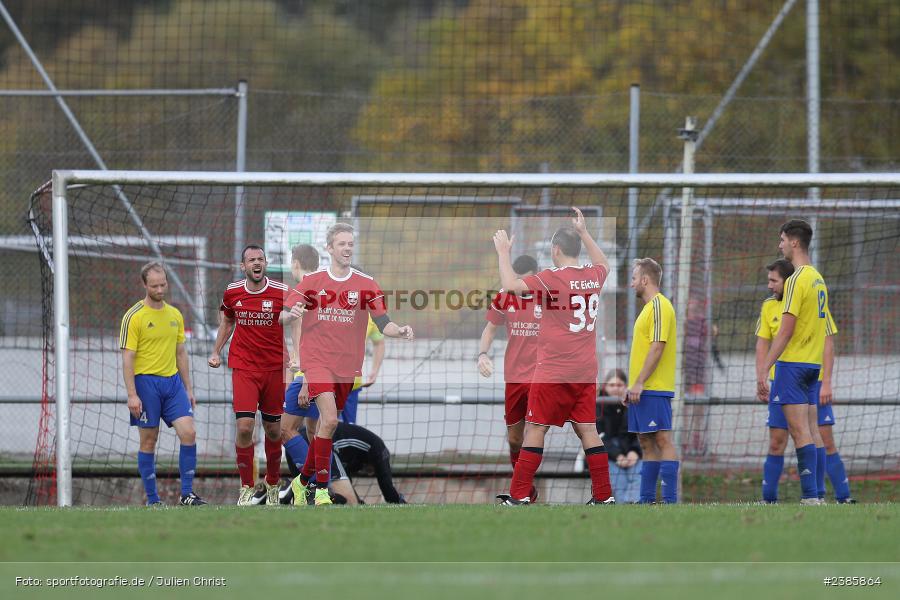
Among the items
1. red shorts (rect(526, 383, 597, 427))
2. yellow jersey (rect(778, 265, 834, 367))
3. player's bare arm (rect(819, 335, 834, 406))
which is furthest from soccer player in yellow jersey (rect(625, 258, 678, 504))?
player's bare arm (rect(819, 335, 834, 406))

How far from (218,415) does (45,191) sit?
9.63 feet

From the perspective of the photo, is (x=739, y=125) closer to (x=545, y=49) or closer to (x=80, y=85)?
(x=545, y=49)

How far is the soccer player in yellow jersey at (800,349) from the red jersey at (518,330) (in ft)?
5.63

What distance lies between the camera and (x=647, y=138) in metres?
15.7

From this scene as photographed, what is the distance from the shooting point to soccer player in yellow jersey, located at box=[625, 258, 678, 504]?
324 inches

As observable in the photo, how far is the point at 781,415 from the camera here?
849 centimetres

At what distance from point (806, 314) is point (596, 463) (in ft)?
6.21

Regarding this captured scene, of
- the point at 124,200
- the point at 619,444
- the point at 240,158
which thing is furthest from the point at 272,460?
the point at 619,444

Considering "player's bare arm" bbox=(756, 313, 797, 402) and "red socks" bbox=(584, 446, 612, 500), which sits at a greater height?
"player's bare arm" bbox=(756, 313, 797, 402)

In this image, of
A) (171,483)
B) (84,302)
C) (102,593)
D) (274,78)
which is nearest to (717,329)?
(171,483)

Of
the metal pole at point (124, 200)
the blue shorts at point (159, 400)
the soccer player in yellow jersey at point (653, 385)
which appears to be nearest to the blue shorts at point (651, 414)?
the soccer player in yellow jersey at point (653, 385)

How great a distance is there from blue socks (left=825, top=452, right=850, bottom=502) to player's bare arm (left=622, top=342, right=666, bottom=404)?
1.96 meters

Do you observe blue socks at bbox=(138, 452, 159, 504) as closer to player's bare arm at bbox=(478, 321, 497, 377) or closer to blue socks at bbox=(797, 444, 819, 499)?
player's bare arm at bbox=(478, 321, 497, 377)

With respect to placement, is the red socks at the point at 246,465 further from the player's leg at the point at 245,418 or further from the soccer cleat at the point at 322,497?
the soccer cleat at the point at 322,497
